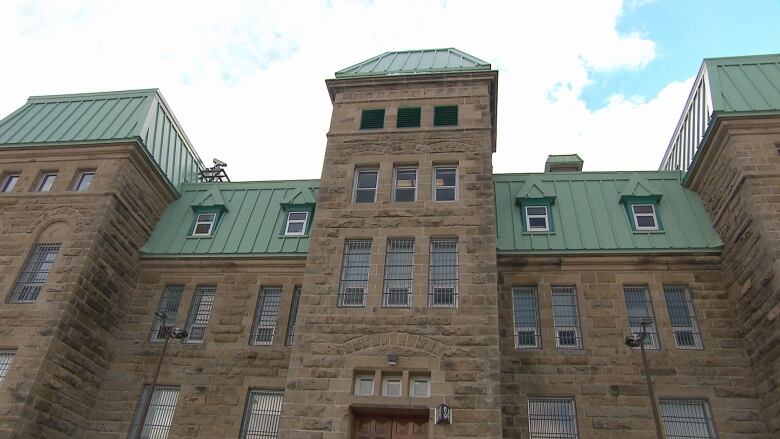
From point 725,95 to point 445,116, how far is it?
973 centimetres

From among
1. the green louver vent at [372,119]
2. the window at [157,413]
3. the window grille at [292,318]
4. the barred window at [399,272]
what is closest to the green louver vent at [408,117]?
the green louver vent at [372,119]

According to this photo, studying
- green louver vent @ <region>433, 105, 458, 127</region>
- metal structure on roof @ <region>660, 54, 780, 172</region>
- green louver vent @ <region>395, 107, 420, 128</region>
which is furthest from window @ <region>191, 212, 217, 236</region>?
metal structure on roof @ <region>660, 54, 780, 172</region>

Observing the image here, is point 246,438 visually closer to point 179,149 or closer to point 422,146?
point 422,146

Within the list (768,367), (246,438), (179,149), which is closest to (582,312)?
(768,367)

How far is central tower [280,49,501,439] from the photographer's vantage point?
49.8 ft

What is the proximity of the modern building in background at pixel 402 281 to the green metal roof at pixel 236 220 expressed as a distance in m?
0.13

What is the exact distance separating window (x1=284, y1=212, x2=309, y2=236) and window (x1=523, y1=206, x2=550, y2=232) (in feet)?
28.3

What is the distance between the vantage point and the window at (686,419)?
16.4m

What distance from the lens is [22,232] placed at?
809 inches

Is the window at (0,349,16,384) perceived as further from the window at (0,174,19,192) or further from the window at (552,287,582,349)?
the window at (552,287,582,349)

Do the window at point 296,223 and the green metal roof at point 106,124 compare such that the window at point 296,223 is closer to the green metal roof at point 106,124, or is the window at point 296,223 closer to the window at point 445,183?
the green metal roof at point 106,124

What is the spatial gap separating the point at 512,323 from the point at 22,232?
17.6m

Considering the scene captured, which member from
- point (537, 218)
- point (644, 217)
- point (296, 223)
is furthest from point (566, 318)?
point (296, 223)

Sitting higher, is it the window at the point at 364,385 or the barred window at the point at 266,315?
the barred window at the point at 266,315
